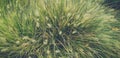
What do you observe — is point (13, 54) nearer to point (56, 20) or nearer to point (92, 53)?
point (56, 20)

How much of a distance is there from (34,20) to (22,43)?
384 millimetres

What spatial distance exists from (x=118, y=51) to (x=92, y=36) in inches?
18.7

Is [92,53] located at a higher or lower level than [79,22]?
lower

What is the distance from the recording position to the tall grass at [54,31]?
3.89 metres

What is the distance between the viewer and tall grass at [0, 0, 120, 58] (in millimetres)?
3887

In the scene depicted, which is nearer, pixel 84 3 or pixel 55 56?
pixel 55 56

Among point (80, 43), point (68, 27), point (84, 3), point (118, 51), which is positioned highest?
point (84, 3)

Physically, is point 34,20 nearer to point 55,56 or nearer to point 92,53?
point 55,56

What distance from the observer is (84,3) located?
431 centimetres

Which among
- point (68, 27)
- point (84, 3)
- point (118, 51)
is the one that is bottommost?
point (118, 51)

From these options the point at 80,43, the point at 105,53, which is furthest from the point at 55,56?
the point at 105,53

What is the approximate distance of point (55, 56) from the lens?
12.6ft

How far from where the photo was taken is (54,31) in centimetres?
403

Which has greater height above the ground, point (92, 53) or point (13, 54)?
point (13, 54)
